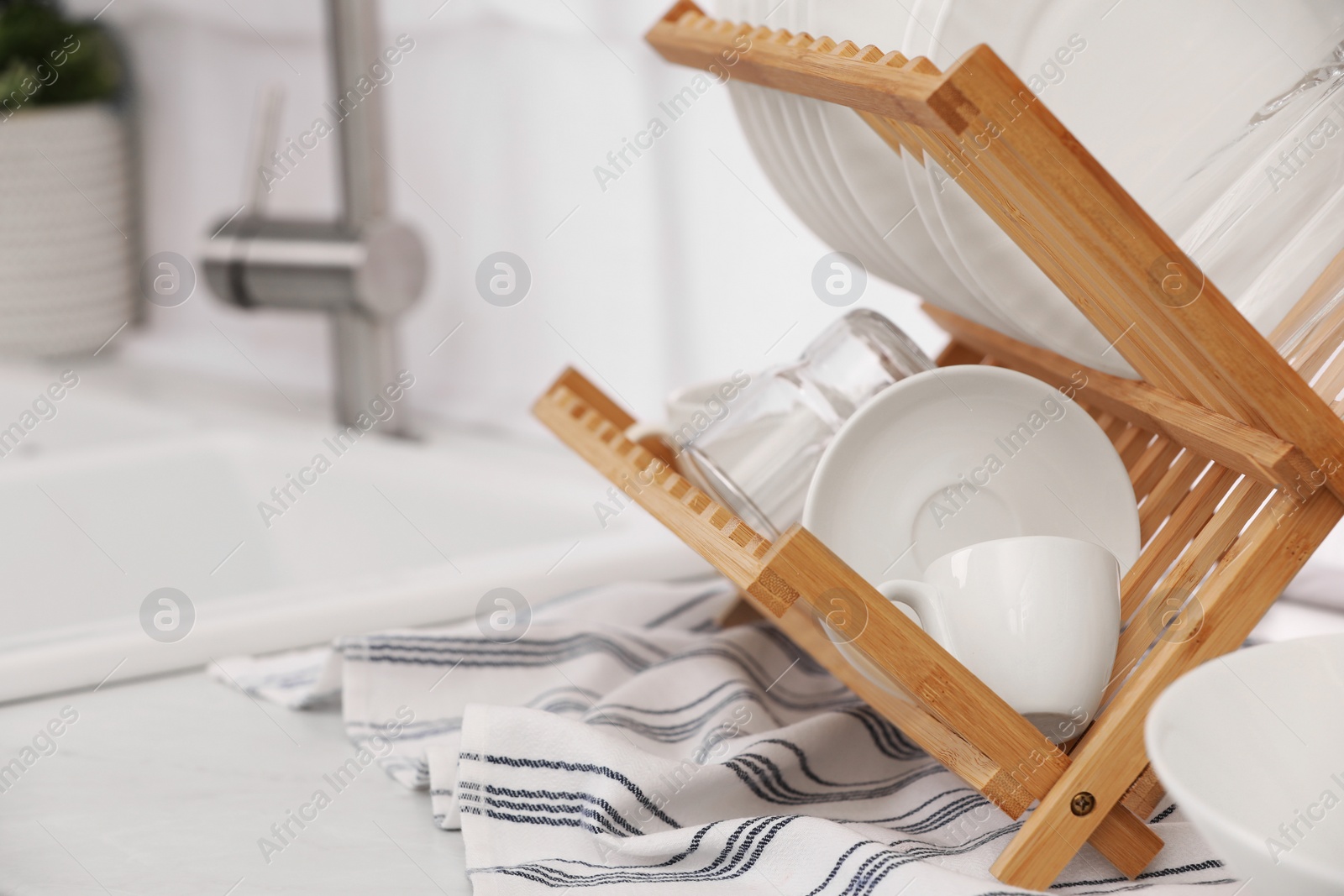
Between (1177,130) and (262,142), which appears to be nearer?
(1177,130)

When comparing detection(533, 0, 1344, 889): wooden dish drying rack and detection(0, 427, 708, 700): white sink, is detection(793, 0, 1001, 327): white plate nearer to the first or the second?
detection(533, 0, 1344, 889): wooden dish drying rack

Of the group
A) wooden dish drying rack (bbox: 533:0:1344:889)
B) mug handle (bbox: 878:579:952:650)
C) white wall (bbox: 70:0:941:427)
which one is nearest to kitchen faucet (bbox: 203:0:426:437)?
white wall (bbox: 70:0:941:427)

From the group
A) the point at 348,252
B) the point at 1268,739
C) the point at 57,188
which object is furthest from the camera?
the point at 57,188

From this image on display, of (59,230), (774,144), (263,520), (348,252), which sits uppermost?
(59,230)

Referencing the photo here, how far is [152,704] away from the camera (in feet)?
2.71

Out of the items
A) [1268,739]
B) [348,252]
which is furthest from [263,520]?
[1268,739]

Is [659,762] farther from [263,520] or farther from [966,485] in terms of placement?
[263,520]

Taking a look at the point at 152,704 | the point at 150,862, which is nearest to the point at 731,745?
the point at 150,862

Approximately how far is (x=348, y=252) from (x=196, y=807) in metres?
0.63

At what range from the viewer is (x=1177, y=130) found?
603 mm

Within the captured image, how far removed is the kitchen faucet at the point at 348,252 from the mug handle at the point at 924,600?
76 centimetres

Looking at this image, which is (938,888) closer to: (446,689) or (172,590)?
(446,689)

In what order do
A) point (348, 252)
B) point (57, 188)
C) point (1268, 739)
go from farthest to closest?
point (57, 188)
point (348, 252)
point (1268, 739)

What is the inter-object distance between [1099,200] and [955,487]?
0.18 m
